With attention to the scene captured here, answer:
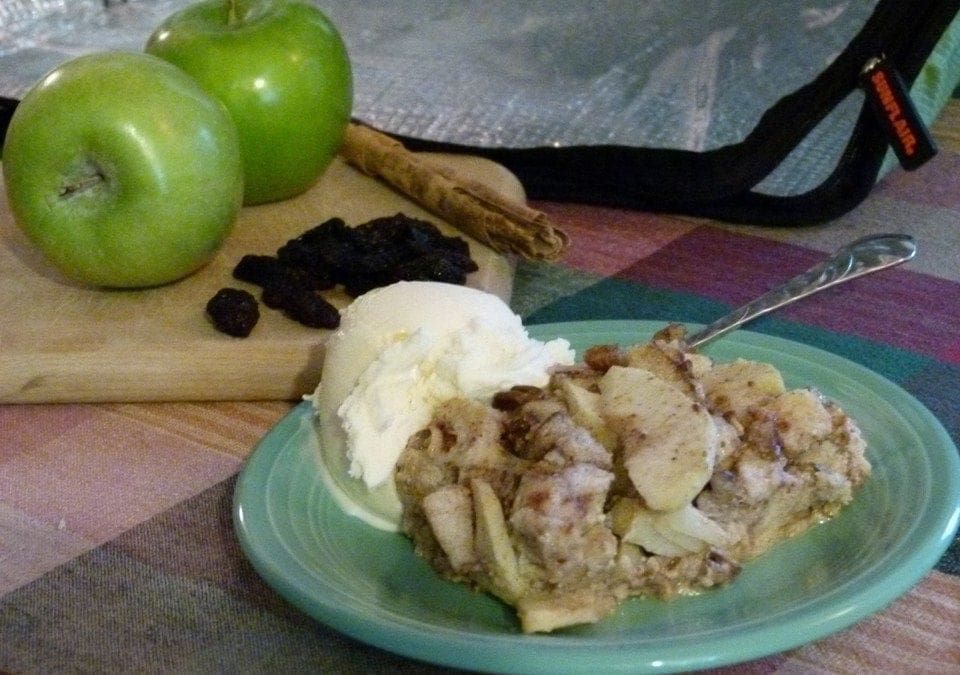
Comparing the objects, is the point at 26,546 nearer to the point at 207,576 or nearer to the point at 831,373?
the point at 207,576

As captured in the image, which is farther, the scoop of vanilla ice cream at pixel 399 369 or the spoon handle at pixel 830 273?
the spoon handle at pixel 830 273

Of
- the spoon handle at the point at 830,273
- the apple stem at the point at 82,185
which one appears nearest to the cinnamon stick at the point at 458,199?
the spoon handle at the point at 830,273

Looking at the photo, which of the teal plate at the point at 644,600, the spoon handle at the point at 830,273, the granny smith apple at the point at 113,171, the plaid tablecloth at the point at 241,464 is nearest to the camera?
the teal plate at the point at 644,600

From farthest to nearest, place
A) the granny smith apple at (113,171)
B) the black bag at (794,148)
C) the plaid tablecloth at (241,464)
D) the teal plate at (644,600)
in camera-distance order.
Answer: the black bag at (794,148), the granny smith apple at (113,171), the plaid tablecloth at (241,464), the teal plate at (644,600)

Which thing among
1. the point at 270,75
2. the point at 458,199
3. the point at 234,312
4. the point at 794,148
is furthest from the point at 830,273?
the point at 270,75

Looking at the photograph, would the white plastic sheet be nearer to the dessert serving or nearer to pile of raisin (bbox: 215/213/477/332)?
pile of raisin (bbox: 215/213/477/332)

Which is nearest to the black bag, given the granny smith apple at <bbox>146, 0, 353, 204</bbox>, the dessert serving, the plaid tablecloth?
the plaid tablecloth

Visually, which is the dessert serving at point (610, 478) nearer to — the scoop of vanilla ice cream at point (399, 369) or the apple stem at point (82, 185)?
the scoop of vanilla ice cream at point (399, 369)
